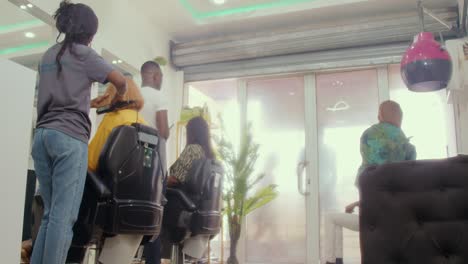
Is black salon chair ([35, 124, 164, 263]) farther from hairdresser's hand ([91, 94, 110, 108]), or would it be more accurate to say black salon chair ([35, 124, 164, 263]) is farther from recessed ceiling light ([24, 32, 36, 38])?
recessed ceiling light ([24, 32, 36, 38])

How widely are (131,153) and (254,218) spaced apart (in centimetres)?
382

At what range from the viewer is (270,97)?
5.39 m

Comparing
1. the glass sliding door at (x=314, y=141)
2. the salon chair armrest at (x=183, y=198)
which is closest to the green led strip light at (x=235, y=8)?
the glass sliding door at (x=314, y=141)

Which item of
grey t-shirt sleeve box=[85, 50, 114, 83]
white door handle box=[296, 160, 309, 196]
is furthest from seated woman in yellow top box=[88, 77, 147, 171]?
white door handle box=[296, 160, 309, 196]

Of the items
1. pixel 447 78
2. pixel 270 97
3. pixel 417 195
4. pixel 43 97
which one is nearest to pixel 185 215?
pixel 43 97

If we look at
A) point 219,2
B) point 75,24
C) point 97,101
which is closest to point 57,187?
point 97,101

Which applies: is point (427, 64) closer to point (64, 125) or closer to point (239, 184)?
point (64, 125)

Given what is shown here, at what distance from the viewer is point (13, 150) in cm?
205

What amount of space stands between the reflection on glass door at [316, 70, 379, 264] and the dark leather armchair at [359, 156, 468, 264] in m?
3.89

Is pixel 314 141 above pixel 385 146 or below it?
above

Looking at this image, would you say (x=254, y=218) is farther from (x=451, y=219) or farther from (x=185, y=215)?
(x=451, y=219)

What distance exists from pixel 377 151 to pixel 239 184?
2.29 metres

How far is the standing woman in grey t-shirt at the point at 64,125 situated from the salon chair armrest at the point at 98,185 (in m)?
0.05

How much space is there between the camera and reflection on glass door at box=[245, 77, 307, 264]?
4941 mm
